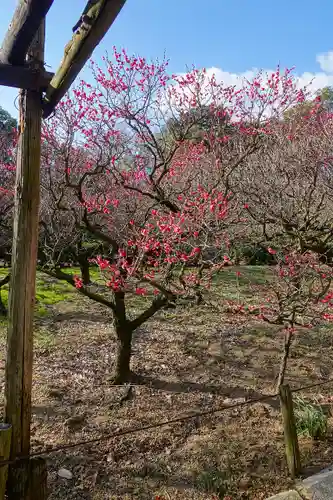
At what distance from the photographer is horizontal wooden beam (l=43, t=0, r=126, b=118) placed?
182 cm

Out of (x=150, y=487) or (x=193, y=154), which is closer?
(x=150, y=487)

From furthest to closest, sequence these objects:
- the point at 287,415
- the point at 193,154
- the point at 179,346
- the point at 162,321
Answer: the point at 162,321 → the point at 193,154 → the point at 179,346 → the point at 287,415

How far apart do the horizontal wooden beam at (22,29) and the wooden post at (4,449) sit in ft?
8.03

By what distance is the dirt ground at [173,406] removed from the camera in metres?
3.49

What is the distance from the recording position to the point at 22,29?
7.09ft

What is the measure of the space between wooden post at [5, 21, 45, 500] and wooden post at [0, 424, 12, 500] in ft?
0.48

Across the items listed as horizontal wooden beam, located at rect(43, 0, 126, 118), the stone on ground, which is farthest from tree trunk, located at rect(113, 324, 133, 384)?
horizontal wooden beam, located at rect(43, 0, 126, 118)

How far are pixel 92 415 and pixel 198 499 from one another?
1.75 meters

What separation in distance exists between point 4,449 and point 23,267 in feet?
3.97

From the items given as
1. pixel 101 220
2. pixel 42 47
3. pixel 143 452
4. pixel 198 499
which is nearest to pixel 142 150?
pixel 101 220

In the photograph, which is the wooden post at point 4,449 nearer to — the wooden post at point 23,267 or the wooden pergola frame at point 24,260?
the wooden pergola frame at point 24,260

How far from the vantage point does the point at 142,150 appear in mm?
7090

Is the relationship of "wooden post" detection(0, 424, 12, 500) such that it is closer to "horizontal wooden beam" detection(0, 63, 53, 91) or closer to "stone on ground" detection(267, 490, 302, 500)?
"stone on ground" detection(267, 490, 302, 500)

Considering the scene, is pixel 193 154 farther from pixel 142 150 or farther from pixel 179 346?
pixel 179 346
